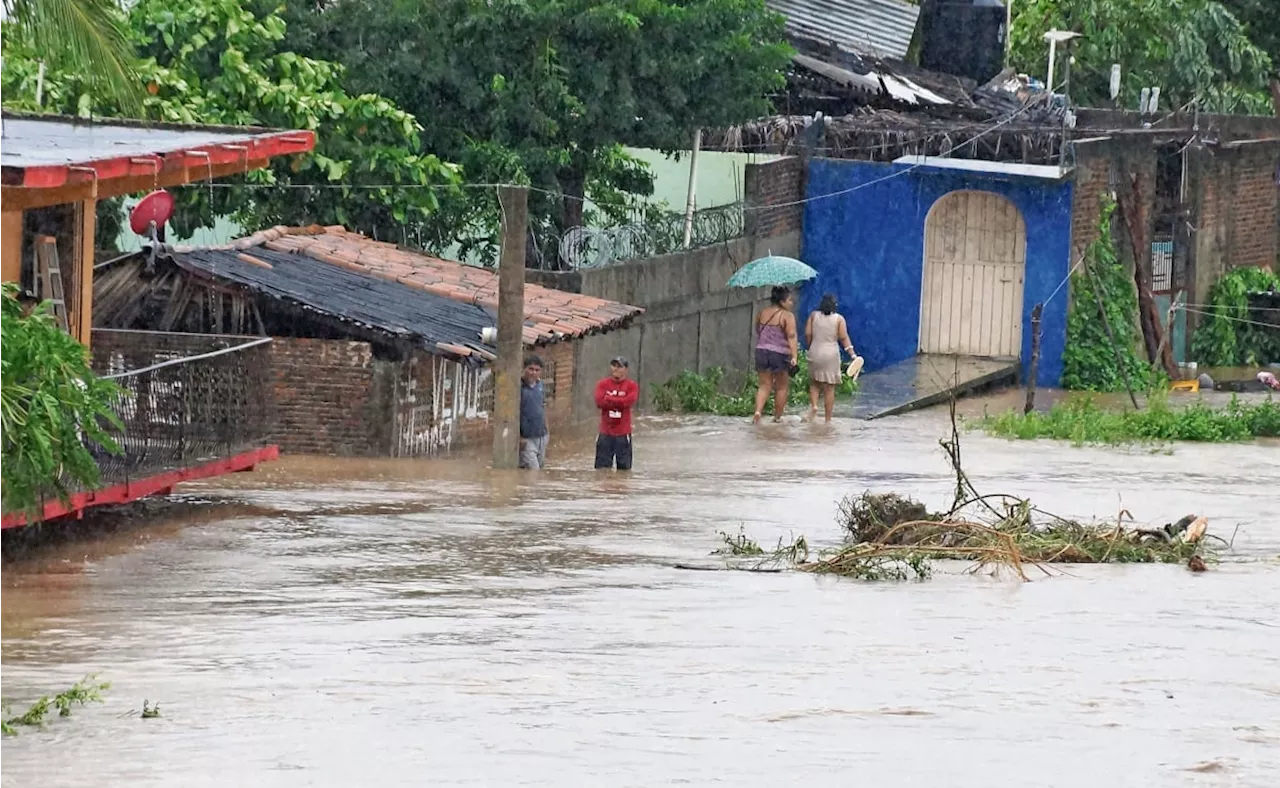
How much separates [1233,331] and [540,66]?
13.9m

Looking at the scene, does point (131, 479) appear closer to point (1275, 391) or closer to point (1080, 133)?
point (1080, 133)

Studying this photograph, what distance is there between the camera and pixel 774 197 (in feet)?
105

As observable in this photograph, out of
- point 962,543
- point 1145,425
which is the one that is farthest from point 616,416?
point 1145,425

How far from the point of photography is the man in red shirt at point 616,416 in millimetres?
21234

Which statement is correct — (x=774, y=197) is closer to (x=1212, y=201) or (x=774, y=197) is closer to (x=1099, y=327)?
(x=1099, y=327)

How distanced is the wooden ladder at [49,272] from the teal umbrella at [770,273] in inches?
510

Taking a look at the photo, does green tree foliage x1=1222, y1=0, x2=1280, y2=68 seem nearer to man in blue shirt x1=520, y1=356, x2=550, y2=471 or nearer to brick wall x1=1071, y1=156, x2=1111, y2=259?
brick wall x1=1071, y1=156, x2=1111, y2=259

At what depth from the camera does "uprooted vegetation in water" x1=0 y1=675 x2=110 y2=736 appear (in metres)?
10.5

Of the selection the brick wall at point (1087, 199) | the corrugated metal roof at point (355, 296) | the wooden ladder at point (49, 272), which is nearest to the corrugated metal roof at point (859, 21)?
the brick wall at point (1087, 199)

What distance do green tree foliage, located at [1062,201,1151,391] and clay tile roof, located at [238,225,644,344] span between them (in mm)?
8609

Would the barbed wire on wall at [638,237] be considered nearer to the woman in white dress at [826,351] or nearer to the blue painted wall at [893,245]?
the blue painted wall at [893,245]

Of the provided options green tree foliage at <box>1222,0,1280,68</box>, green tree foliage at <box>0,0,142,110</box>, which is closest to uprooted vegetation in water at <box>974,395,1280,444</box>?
green tree foliage at <box>0,0,142,110</box>

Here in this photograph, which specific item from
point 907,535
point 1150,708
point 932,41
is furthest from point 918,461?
point 932,41

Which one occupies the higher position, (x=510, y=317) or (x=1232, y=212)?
(x=1232, y=212)
